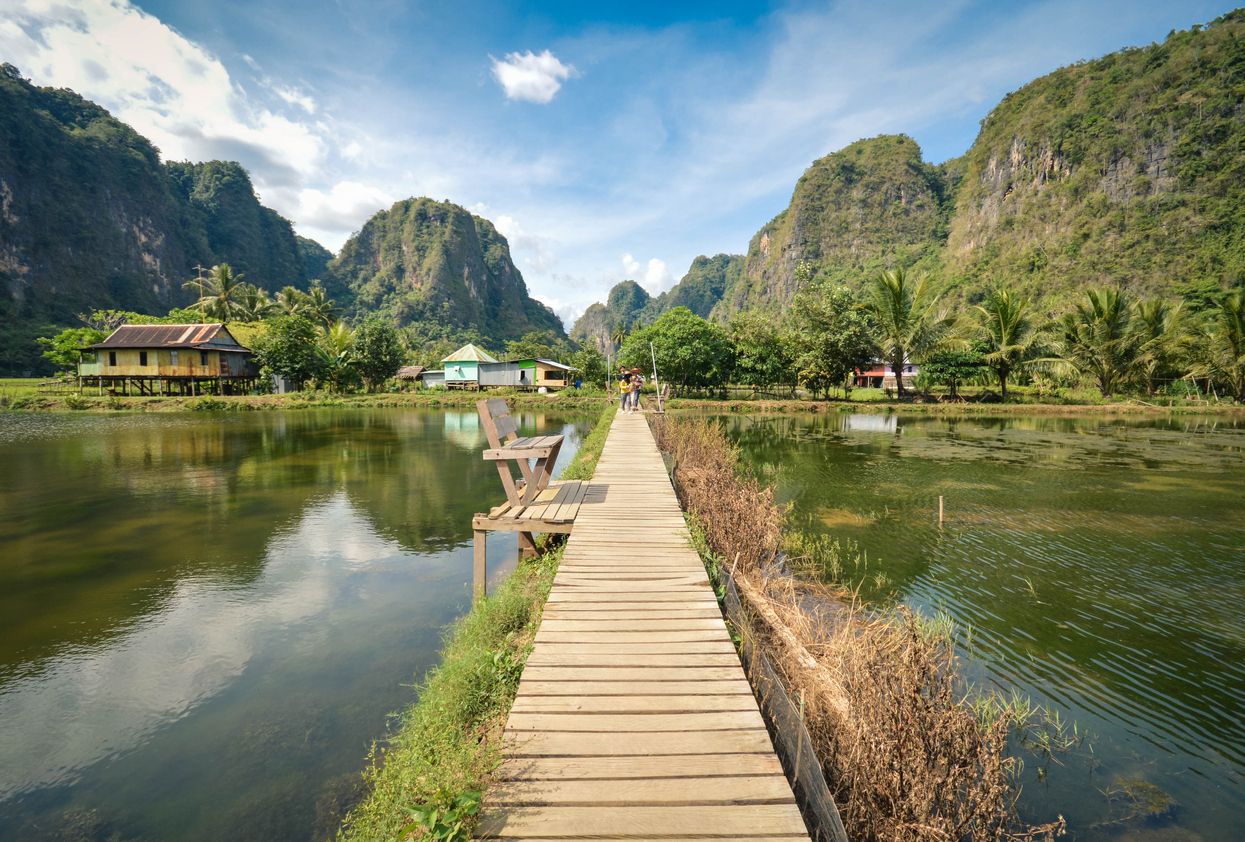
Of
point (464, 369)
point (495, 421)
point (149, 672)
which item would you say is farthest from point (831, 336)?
point (464, 369)

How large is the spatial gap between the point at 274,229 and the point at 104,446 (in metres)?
140

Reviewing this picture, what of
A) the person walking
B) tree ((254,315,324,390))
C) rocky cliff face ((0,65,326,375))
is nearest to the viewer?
the person walking

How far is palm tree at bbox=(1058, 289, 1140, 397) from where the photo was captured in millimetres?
33750

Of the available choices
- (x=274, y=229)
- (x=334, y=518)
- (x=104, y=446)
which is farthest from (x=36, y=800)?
(x=274, y=229)

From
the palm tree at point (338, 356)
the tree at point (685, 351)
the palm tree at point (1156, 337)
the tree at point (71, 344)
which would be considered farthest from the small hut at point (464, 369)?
the palm tree at point (1156, 337)

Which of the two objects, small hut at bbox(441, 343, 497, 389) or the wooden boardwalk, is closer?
the wooden boardwalk

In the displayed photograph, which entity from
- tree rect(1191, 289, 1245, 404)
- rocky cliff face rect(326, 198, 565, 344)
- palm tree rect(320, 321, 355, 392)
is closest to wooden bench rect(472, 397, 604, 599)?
tree rect(1191, 289, 1245, 404)

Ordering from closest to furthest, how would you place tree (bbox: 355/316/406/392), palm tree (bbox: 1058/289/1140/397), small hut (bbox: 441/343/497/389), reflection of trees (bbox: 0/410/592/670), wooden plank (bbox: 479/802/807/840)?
wooden plank (bbox: 479/802/807/840)
reflection of trees (bbox: 0/410/592/670)
palm tree (bbox: 1058/289/1140/397)
tree (bbox: 355/316/406/392)
small hut (bbox: 441/343/497/389)

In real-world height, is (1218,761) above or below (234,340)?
below

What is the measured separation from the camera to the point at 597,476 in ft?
29.0

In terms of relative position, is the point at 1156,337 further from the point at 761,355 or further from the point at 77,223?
the point at 77,223

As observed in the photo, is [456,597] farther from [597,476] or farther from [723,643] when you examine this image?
[723,643]

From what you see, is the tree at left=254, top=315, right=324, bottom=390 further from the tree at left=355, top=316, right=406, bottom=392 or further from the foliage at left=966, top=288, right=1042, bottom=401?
the foliage at left=966, top=288, right=1042, bottom=401

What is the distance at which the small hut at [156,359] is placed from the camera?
39.7m
